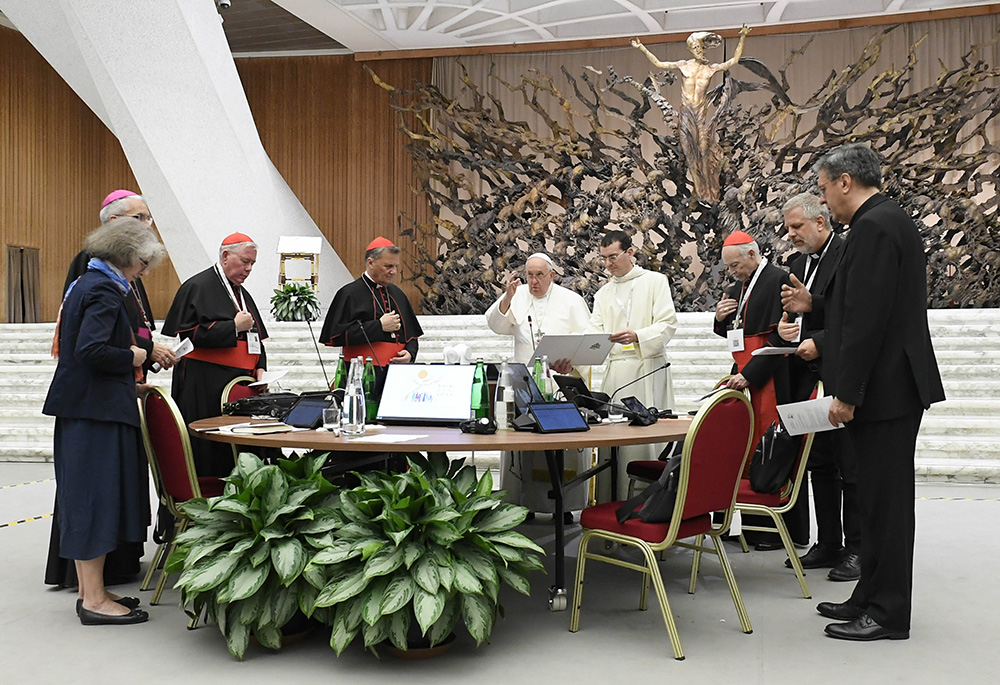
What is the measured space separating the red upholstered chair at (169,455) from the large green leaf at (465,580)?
1.04 m

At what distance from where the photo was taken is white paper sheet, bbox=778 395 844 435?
3025 mm

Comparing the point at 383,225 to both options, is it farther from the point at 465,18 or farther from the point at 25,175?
the point at 25,175

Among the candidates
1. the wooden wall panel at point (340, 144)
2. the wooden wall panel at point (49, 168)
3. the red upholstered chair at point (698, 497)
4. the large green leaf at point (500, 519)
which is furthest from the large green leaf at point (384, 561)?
the wooden wall panel at point (49, 168)

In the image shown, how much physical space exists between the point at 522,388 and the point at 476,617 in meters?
0.97

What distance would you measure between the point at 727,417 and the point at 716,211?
8.70 metres

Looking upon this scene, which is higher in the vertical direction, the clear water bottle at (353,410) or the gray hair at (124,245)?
the gray hair at (124,245)

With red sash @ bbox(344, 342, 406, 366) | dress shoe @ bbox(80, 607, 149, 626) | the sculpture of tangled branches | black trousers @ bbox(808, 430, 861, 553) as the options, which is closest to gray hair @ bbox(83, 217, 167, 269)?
dress shoe @ bbox(80, 607, 149, 626)

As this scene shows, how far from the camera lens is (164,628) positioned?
10.3 ft

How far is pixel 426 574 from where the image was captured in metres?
2.67

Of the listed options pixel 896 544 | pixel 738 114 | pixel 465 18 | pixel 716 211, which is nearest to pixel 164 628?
pixel 896 544

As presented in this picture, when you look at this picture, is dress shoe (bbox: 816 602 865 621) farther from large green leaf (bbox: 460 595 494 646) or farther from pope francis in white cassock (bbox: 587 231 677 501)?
pope francis in white cassock (bbox: 587 231 677 501)

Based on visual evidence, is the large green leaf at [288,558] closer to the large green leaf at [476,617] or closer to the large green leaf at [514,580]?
the large green leaf at [476,617]

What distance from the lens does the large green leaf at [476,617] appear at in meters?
2.68

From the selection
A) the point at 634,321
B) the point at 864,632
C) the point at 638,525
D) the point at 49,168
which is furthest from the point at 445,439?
the point at 49,168
